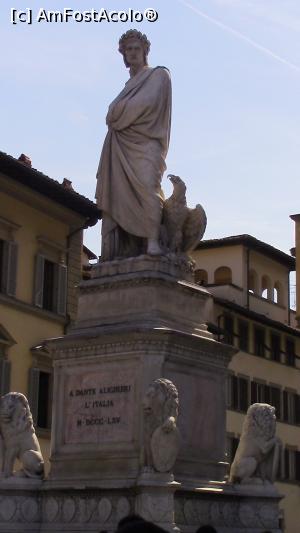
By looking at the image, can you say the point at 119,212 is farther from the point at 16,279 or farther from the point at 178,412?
the point at 16,279

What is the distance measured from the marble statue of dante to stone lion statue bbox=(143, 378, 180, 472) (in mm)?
2343

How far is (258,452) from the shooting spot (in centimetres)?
1524

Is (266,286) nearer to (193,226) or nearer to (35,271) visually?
(35,271)

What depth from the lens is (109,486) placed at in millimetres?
14016

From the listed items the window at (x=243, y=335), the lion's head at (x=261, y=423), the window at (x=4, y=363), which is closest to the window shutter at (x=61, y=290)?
the window at (x=4, y=363)

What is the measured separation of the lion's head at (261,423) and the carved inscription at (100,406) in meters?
1.66

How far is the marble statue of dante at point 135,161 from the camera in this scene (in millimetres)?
15758

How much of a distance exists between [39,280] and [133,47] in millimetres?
22598

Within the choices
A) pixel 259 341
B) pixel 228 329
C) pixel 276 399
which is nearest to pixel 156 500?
pixel 228 329

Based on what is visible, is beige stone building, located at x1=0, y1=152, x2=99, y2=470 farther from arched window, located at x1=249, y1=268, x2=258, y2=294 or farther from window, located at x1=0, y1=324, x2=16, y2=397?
arched window, located at x1=249, y1=268, x2=258, y2=294

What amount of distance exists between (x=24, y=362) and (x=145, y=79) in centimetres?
2134

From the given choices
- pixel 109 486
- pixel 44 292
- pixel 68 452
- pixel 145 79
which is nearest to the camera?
pixel 109 486

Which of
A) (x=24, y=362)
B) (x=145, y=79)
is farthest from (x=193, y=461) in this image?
(x=24, y=362)

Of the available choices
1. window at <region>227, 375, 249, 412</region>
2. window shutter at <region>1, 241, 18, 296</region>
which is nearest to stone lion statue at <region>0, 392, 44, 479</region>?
window shutter at <region>1, 241, 18, 296</region>
